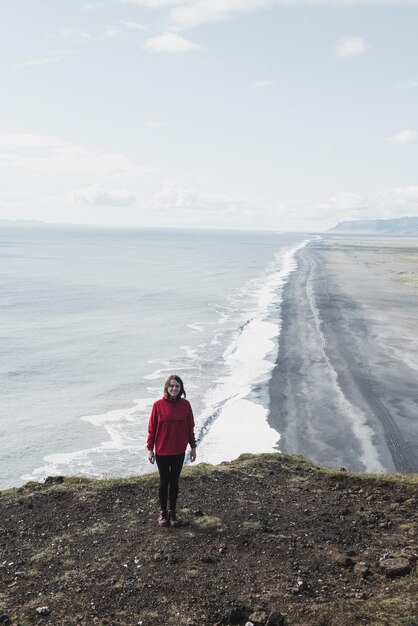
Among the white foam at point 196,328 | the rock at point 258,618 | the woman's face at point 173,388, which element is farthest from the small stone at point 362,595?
the white foam at point 196,328

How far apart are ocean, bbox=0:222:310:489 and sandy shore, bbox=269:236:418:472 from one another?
1.34 m

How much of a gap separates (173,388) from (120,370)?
2575 cm

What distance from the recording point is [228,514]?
973cm

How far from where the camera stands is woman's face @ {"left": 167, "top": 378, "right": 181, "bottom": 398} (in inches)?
344

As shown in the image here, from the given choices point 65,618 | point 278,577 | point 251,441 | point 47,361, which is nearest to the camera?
point 65,618

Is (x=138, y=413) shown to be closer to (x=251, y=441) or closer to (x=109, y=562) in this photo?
(x=251, y=441)

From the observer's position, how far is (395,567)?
759 centimetres

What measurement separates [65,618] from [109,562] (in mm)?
1361

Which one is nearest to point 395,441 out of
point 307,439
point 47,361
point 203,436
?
point 307,439

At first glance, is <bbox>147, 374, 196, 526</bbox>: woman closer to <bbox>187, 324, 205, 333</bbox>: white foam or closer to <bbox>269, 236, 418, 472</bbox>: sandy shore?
<bbox>269, 236, 418, 472</bbox>: sandy shore

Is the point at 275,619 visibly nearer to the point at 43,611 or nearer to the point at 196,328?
the point at 43,611

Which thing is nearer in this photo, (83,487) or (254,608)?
(254,608)

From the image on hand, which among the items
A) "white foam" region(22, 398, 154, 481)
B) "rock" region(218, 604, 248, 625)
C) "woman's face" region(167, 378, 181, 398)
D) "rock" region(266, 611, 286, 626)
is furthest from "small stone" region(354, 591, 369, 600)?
"white foam" region(22, 398, 154, 481)

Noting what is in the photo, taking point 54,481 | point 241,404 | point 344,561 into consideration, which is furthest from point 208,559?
point 241,404
